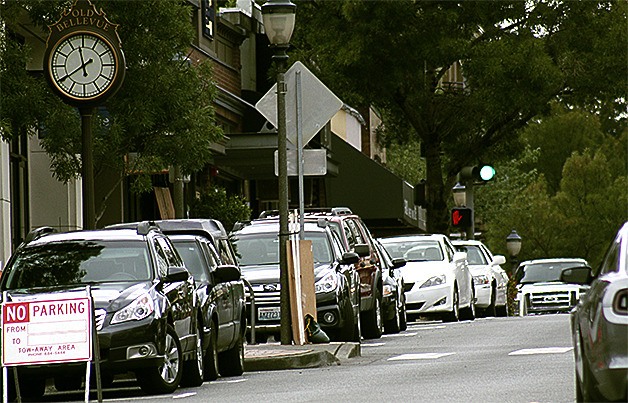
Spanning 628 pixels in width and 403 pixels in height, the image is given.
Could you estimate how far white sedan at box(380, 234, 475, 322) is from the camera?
101 ft

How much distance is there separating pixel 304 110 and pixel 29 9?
3.98 m

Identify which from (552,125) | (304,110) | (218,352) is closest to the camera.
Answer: (218,352)

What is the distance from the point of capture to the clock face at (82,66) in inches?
778

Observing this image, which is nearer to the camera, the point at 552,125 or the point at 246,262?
the point at 246,262

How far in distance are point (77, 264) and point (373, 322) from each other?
1035 cm

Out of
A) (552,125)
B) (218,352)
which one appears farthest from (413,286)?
(552,125)

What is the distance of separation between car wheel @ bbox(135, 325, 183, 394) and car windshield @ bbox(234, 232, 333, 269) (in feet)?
24.6

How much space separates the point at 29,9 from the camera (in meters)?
21.8

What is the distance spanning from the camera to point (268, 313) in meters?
22.6

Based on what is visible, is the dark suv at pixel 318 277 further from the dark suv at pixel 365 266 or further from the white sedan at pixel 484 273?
the white sedan at pixel 484 273

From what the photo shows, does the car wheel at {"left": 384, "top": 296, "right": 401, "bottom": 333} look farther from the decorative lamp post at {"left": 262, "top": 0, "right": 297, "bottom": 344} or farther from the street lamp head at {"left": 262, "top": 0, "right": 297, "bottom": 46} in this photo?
the street lamp head at {"left": 262, "top": 0, "right": 297, "bottom": 46}

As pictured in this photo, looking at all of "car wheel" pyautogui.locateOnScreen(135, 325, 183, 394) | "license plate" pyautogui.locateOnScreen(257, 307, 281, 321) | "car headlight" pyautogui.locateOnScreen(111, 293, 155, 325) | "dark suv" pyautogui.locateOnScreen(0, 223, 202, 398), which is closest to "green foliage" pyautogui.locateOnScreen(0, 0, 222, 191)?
"license plate" pyautogui.locateOnScreen(257, 307, 281, 321)

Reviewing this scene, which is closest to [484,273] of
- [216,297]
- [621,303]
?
[216,297]

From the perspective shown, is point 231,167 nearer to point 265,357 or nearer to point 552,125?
point 265,357
